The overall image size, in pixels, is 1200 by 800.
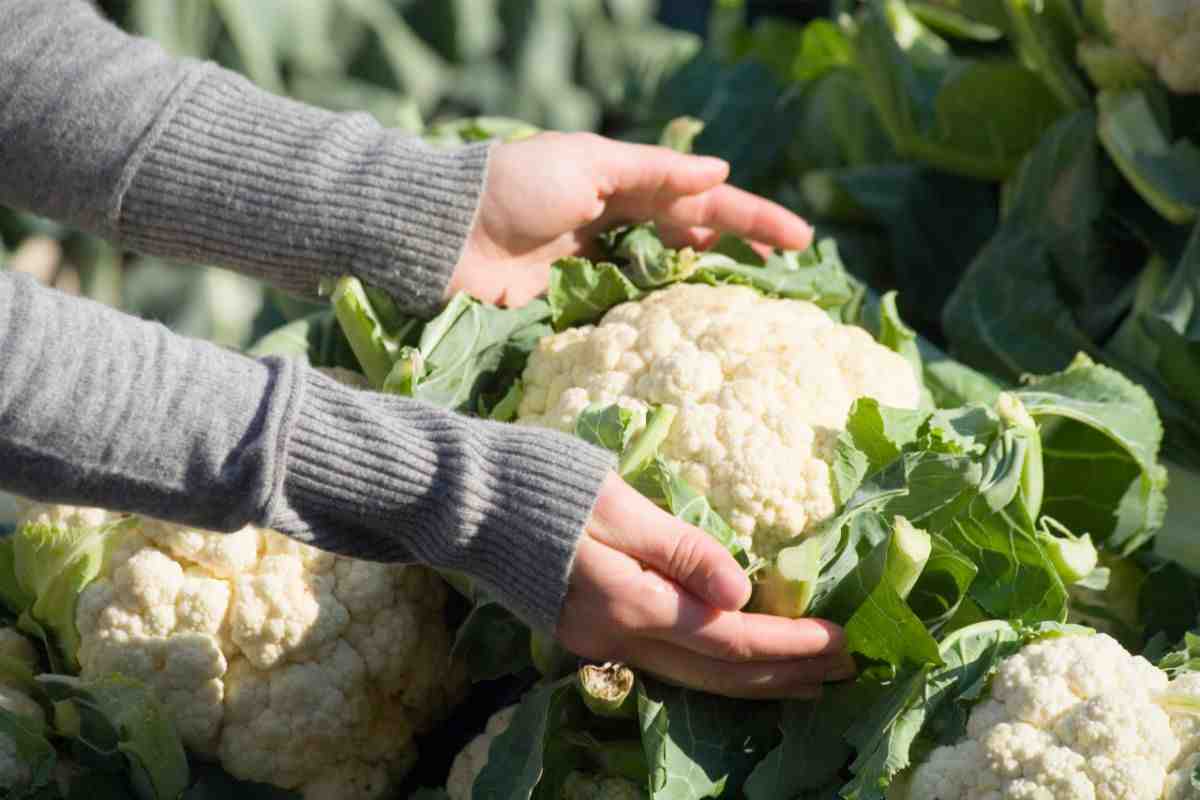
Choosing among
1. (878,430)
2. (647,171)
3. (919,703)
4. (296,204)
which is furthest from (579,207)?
(919,703)

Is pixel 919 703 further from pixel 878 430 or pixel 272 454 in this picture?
pixel 272 454

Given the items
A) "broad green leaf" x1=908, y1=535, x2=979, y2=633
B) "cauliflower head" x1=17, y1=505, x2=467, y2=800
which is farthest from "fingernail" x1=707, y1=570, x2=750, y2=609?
"cauliflower head" x1=17, y1=505, x2=467, y2=800

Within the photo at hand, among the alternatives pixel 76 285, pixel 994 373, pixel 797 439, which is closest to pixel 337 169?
pixel 797 439

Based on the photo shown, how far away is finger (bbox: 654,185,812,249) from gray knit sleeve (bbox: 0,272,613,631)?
0.52m

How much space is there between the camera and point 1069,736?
115cm

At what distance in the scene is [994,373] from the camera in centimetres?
180

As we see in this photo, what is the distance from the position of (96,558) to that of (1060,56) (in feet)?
4.55

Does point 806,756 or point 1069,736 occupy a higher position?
point 1069,736

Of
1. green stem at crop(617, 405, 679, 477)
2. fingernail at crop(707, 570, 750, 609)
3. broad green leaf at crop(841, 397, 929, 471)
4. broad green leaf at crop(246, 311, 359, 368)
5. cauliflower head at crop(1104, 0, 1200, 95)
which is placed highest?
cauliflower head at crop(1104, 0, 1200, 95)

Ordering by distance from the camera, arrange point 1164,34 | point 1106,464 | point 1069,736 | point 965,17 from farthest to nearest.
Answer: point 965,17 < point 1164,34 < point 1106,464 < point 1069,736

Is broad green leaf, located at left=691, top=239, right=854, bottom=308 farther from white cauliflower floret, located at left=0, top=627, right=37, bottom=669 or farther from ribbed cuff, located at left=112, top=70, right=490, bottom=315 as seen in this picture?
white cauliflower floret, located at left=0, top=627, right=37, bottom=669

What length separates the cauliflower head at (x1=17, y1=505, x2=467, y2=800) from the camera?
53.3 inches

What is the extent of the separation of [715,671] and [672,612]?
77mm

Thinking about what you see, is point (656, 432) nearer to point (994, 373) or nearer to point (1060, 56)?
point (994, 373)
